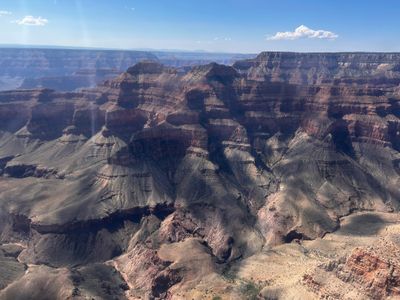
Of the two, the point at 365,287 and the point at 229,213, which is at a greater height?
the point at 365,287

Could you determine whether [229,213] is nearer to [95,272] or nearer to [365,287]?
[95,272]

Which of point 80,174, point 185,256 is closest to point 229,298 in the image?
point 185,256

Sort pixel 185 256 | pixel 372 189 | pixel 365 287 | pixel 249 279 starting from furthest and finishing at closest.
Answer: pixel 372 189, pixel 185 256, pixel 249 279, pixel 365 287

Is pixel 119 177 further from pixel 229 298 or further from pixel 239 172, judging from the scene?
pixel 229 298

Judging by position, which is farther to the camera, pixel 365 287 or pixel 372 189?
pixel 372 189

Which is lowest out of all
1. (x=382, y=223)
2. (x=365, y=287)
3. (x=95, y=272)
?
(x=95, y=272)

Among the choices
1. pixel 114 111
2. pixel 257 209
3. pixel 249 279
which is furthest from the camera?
pixel 114 111
